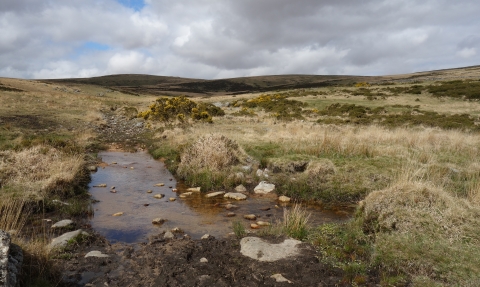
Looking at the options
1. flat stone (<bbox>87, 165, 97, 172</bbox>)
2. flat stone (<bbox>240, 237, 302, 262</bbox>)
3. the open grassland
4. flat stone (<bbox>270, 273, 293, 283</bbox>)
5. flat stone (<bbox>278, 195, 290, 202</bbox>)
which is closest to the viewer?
flat stone (<bbox>270, 273, 293, 283</bbox>)

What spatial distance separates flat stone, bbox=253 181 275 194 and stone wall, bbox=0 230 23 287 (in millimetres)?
7897

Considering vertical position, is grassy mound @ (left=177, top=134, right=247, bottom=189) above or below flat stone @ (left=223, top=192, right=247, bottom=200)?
above

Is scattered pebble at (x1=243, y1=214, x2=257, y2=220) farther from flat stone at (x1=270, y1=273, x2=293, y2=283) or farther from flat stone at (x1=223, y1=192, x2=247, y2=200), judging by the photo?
flat stone at (x1=270, y1=273, x2=293, y2=283)

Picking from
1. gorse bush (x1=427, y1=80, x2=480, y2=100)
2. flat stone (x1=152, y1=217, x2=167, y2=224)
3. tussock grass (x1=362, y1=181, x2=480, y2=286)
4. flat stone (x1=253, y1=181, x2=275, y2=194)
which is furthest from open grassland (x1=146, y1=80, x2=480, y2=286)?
gorse bush (x1=427, y1=80, x2=480, y2=100)

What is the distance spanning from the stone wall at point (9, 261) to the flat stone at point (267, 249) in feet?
13.0

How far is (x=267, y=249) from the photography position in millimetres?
6754

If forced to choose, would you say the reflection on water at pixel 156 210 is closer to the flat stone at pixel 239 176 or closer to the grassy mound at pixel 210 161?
the grassy mound at pixel 210 161

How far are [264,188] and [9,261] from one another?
27.5 feet

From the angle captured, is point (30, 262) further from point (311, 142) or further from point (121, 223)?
point (311, 142)

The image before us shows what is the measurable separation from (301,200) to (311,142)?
567 centimetres

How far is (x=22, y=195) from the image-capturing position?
9.70 meters

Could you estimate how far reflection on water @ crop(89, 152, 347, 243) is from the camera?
8672 mm

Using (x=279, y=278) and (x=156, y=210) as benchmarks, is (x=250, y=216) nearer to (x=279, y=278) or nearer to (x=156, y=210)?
(x=156, y=210)

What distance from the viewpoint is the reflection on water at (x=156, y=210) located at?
867 centimetres
